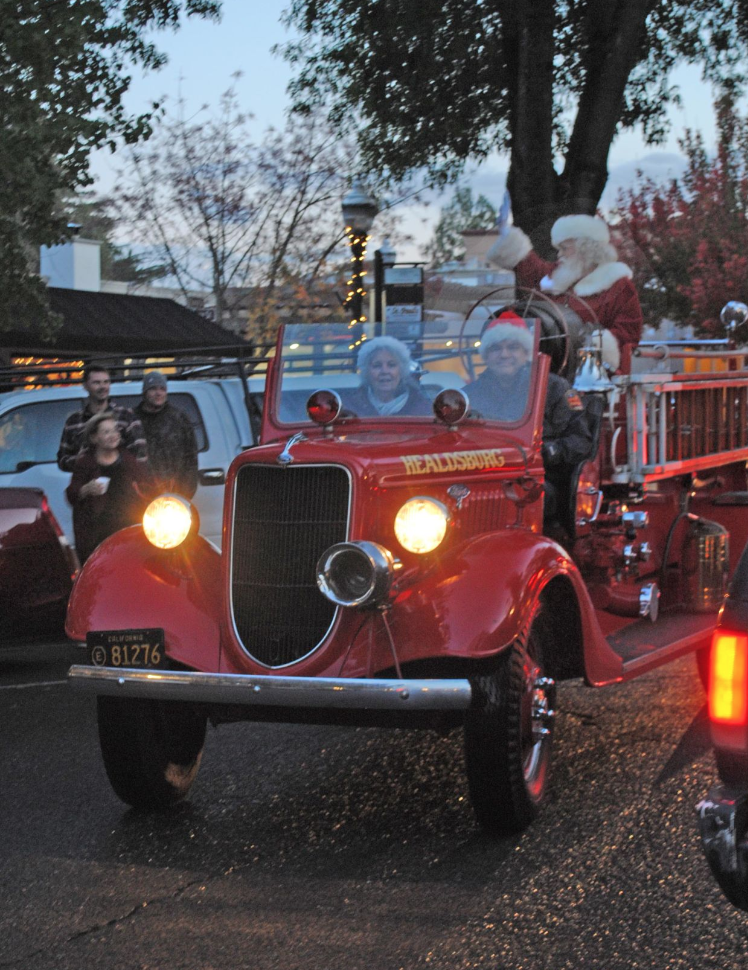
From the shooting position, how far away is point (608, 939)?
4293 millimetres

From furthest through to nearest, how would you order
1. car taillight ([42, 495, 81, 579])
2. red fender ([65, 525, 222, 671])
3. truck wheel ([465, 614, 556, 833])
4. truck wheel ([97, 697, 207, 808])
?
1. car taillight ([42, 495, 81, 579])
2. truck wheel ([97, 697, 207, 808])
3. red fender ([65, 525, 222, 671])
4. truck wheel ([465, 614, 556, 833])

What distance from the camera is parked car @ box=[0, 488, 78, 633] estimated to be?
8.38 m

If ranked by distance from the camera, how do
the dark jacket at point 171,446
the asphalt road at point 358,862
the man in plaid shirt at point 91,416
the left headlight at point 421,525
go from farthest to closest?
the dark jacket at point 171,446
the man in plaid shirt at point 91,416
the left headlight at point 421,525
the asphalt road at point 358,862

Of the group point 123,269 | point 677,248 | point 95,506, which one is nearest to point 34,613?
point 95,506

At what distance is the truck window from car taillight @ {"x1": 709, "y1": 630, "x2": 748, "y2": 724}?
8031 mm

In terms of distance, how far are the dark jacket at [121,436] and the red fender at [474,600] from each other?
455 centimetres

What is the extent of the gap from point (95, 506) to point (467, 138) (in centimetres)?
971

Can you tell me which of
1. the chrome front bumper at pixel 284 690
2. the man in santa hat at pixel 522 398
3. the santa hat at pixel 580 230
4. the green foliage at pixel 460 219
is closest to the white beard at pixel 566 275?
the santa hat at pixel 580 230

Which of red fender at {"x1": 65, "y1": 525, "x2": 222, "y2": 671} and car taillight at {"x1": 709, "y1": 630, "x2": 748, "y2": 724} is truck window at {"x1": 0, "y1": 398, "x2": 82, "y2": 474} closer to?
red fender at {"x1": 65, "y1": 525, "x2": 222, "y2": 671}

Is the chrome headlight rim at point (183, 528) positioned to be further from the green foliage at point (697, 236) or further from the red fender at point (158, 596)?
the green foliage at point (697, 236)

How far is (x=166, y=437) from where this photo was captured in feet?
32.3

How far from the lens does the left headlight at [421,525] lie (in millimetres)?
5328

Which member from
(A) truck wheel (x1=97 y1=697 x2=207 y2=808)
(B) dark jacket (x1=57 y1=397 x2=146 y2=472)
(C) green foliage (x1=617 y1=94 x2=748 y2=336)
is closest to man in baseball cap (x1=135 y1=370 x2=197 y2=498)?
(B) dark jacket (x1=57 y1=397 x2=146 y2=472)

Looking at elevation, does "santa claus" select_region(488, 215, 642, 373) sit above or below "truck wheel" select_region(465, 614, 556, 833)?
above
